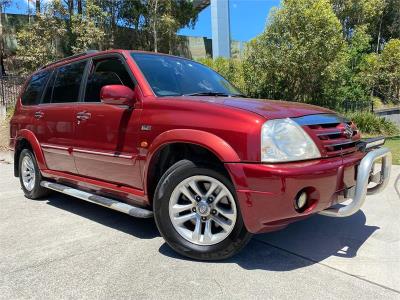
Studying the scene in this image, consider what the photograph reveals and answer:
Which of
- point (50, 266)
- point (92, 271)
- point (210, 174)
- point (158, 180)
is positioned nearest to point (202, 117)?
point (210, 174)

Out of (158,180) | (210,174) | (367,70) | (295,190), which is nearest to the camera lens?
(295,190)

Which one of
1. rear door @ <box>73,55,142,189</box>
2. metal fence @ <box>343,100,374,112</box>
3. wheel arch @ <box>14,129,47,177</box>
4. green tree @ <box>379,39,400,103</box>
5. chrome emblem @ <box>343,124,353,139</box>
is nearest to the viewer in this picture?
chrome emblem @ <box>343,124,353,139</box>

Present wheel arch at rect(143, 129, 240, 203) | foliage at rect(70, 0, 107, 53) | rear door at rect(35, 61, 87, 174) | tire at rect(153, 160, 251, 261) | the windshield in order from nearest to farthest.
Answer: wheel arch at rect(143, 129, 240, 203), tire at rect(153, 160, 251, 261), the windshield, rear door at rect(35, 61, 87, 174), foliage at rect(70, 0, 107, 53)

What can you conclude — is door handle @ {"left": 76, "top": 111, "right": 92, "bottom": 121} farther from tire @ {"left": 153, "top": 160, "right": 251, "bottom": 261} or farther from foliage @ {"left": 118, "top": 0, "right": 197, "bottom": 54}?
foliage @ {"left": 118, "top": 0, "right": 197, "bottom": 54}

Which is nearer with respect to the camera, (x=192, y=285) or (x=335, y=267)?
(x=192, y=285)

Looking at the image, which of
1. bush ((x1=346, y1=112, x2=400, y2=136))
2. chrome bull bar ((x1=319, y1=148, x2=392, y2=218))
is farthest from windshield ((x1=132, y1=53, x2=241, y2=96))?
bush ((x1=346, y1=112, x2=400, y2=136))

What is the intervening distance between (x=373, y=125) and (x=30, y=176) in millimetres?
11348

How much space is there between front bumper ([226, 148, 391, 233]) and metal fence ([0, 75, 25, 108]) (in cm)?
1531

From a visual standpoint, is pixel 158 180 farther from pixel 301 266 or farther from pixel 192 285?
pixel 301 266

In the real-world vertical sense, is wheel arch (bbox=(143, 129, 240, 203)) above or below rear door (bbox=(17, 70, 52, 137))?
below

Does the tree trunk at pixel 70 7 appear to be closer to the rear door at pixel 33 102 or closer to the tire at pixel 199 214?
the rear door at pixel 33 102

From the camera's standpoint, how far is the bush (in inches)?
554

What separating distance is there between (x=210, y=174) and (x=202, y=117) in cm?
48

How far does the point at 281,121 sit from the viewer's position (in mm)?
3387
